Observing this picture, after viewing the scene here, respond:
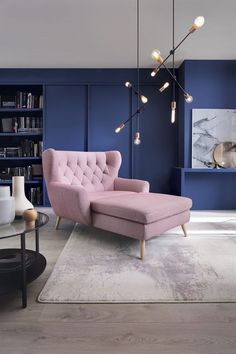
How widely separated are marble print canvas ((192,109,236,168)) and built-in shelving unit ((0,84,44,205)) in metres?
2.57

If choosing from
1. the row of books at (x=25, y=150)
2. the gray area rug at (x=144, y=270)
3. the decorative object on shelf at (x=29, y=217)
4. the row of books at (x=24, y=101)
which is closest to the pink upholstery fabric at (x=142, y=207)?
the gray area rug at (x=144, y=270)

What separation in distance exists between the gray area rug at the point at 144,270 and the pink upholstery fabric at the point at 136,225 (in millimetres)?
189

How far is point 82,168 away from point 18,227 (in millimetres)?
1689

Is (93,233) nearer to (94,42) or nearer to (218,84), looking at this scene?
(94,42)

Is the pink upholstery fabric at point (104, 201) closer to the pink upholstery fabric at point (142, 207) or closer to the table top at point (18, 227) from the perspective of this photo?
the pink upholstery fabric at point (142, 207)

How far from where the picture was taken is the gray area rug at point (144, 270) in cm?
142

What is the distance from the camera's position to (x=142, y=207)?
196 centimetres

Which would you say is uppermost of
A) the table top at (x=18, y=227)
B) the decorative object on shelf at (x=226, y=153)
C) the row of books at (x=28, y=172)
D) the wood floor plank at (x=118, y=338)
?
the decorative object on shelf at (x=226, y=153)

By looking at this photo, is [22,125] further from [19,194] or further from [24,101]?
[19,194]

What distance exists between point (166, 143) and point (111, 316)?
3.32 m

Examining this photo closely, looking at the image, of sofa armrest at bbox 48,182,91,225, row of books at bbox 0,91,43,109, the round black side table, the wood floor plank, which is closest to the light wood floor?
the wood floor plank

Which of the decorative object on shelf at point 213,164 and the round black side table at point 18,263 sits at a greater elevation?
the decorative object on shelf at point 213,164

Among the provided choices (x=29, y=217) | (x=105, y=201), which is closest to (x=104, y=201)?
(x=105, y=201)

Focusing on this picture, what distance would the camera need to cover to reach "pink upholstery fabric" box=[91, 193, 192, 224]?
1915 mm
